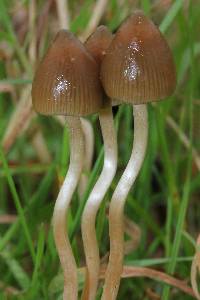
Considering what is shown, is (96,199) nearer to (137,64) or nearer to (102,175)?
(102,175)

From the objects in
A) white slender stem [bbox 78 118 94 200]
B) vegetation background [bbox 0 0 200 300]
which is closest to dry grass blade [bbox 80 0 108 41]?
vegetation background [bbox 0 0 200 300]

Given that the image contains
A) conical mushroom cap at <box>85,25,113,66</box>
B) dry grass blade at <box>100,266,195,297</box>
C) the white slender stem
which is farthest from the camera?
the white slender stem

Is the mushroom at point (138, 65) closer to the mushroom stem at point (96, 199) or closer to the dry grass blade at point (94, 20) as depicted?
the mushroom stem at point (96, 199)

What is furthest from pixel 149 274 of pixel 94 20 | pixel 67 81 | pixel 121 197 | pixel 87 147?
pixel 94 20

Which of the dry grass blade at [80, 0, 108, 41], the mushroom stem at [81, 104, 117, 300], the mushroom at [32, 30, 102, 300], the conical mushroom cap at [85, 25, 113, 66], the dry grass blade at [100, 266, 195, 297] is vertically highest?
the dry grass blade at [80, 0, 108, 41]

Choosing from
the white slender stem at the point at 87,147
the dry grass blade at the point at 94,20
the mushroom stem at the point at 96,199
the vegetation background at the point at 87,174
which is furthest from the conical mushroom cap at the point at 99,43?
the dry grass blade at the point at 94,20

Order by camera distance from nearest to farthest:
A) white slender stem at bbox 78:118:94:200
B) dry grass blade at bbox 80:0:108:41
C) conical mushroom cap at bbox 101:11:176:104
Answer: conical mushroom cap at bbox 101:11:176:104 < white slender stem at bbox 78:118:94:200 < dry grass blade at bbox 80:0:108:41

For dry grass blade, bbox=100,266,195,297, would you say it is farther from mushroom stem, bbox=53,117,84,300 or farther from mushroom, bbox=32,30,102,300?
mushroom, bbox=32,30,102,300
